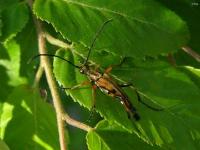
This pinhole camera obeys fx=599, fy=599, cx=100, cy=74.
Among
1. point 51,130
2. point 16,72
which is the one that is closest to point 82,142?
point 16,72

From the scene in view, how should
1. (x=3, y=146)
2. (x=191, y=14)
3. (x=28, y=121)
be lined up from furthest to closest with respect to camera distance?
(x=191, y=14), (x=28, y=121), (x=3, y=146)

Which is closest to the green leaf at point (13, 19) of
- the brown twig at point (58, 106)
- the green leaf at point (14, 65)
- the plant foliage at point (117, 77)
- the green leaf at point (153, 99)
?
the plant foliage at point (117, 77)

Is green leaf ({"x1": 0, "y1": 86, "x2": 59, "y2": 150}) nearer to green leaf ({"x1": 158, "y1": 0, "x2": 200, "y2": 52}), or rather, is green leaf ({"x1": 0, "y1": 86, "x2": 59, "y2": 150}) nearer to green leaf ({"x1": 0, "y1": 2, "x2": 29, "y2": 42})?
green leaf ({"x1": 0, "y1": 2, "x2": 29, "y2": 42})

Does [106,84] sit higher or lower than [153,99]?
higher

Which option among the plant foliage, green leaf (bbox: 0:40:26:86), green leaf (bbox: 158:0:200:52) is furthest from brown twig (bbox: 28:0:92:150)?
green leaf (bbox: 158:0:200:52)

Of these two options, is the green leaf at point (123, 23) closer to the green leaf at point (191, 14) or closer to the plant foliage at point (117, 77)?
the plant foliage at point (117, 77)

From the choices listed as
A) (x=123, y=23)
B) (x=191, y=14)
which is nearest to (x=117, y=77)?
(x=123, y=23)

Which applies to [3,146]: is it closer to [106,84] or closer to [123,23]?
[106,84]
